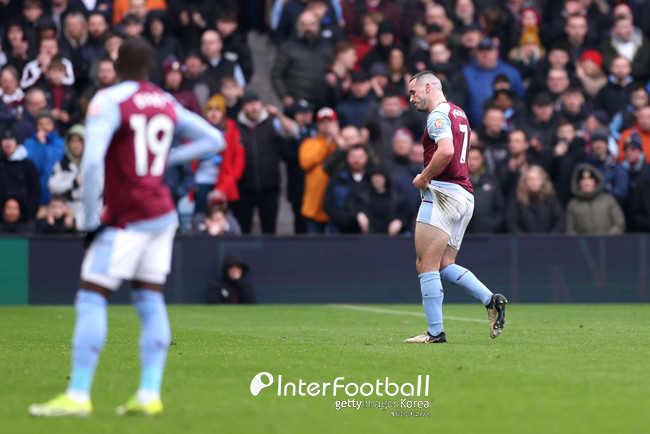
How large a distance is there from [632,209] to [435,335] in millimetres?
9292

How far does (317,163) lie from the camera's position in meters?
18.2

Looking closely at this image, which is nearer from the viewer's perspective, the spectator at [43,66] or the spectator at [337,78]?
the spectator at [43,66]

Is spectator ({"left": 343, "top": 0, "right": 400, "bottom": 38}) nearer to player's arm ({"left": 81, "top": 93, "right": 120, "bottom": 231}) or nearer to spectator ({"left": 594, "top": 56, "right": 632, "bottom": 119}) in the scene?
spectator ({"left": 594, "top": 56, "right": 632, "bottom": 119})

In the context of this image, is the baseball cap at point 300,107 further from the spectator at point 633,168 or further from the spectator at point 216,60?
the spectator at point 633,168

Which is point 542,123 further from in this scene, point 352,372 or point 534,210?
point 352,372


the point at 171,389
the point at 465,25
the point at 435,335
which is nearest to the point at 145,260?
the point at 171,389

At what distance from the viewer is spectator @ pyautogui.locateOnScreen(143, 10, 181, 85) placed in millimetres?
19375

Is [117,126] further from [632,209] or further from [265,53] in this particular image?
[265,53]

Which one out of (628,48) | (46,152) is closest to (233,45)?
(46,152)

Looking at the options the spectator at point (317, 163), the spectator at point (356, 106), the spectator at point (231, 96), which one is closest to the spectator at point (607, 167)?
the spectator at point (356, 106)

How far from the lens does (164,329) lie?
21.6ft

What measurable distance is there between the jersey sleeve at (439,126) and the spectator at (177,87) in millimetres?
8579

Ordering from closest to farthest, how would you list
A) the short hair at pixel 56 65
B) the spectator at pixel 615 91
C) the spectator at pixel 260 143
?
the spectator at pixel 260 143 < the short hair at pixel 56 65 < the spectator at pixel 615 91

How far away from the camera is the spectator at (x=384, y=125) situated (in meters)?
18.5
